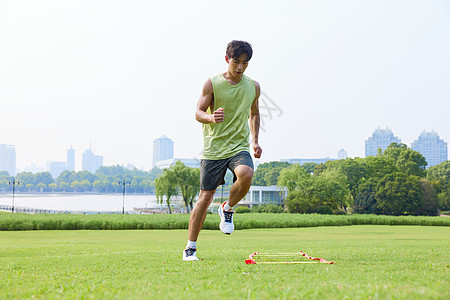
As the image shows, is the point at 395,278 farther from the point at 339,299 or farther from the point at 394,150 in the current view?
the point at 394,150

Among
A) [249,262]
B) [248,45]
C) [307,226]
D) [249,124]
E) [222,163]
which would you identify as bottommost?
[307,226]

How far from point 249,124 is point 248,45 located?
3.95ft

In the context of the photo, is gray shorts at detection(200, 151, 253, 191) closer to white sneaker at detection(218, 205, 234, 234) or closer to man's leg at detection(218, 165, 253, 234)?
man's leg at detection(218, 165, 253, 234)

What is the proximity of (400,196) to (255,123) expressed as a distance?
61241mm

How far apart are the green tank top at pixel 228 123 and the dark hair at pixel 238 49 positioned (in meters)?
0.33

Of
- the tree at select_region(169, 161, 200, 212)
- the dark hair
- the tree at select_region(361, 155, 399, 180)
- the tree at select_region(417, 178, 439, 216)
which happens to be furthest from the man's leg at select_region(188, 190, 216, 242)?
the tree at select_region(361, 155, 399, 180)

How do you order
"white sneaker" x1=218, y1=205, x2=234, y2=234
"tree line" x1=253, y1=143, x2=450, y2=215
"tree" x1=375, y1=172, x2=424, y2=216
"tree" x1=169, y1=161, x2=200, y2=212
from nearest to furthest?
"white sneaker" x1=218, y1=205, x2=234, y2=234
"tree" x1=169, y1=161, x2=200, y2=212
"tree line" x1=253, y1=143, x2=450, y2=215
"tree" x1=375, y1=172, x2=424, y2=216

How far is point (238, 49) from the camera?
5.36 m

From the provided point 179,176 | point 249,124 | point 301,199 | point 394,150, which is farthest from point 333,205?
point 249,124

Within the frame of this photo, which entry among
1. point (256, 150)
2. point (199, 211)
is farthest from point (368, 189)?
point (199, 211)

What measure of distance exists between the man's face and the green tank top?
15 cm

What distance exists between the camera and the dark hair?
5359 millimetres

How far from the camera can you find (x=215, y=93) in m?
5.44

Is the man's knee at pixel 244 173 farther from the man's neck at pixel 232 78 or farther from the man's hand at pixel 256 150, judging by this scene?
the man's neck at pixel 232 78
